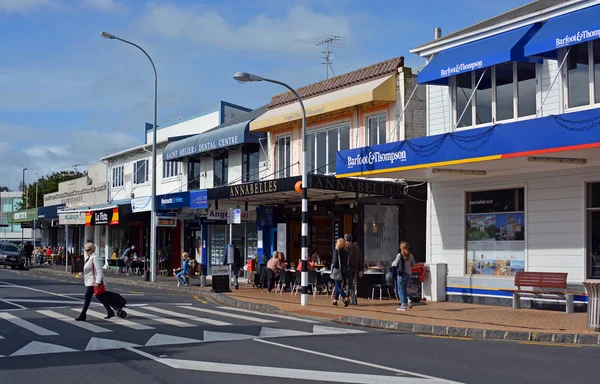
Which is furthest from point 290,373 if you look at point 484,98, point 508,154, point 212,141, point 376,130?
point 212,141

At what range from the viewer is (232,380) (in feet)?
29.6

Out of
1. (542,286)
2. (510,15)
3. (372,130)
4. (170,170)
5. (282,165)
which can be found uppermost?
(510,15)

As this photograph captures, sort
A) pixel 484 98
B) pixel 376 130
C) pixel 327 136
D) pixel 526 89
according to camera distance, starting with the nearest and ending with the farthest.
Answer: pixel 526 89 < pixel 484 98 < pixel 376 130 < pixel 327 136

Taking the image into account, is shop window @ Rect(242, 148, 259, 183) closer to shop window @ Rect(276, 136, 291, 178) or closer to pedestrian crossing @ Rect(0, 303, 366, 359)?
shop window @ Rect(276, 136, 291, 178)

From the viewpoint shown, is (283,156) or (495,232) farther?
(283,156)

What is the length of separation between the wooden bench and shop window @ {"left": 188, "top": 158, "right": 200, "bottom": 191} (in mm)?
20215

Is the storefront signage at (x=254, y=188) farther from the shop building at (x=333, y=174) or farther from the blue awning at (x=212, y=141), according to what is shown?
the blue awning at (x=212, y=141)

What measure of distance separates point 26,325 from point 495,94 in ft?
43.2

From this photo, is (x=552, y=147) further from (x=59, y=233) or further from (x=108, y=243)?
(x=59, y=233)

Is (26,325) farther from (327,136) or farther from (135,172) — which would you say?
(135,172)

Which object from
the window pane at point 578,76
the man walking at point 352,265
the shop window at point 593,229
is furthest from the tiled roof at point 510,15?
the man walking at point 352,265

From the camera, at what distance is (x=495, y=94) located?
768 inches

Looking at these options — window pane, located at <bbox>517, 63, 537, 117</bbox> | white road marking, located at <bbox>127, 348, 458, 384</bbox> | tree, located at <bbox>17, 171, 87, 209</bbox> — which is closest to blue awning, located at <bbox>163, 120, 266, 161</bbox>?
window pane, located at <bbox>517, 63, 537, 117</bbox>

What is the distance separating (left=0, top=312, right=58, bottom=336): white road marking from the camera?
13475 mm
